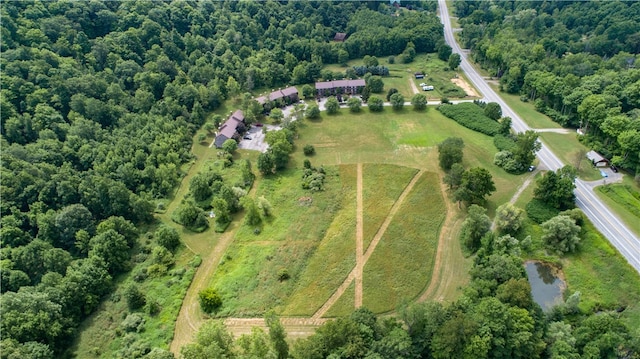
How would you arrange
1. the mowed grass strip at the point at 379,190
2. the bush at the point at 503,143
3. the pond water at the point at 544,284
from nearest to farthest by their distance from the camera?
the pond water at the point at 544,284, the mowed grass strip at the point at 379,190, the bush at the point at 503,143

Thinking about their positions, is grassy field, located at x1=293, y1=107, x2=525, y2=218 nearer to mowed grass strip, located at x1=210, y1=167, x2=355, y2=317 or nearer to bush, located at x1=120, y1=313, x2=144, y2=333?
mowed grass strip, located at x1=210, y1=167, x2=355, y2=317

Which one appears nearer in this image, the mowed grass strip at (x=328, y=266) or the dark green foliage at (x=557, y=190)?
the mowed grass strip at (x=328, y=266)

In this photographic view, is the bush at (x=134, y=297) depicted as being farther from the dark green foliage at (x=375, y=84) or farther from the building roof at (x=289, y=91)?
the dark green foliage at (x=375, y=84)

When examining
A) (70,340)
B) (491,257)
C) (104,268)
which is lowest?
(70,340)

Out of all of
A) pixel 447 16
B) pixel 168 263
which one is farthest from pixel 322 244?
pixel 447 16

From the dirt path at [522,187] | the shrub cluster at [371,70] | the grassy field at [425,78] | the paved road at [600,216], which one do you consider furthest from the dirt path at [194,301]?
the shrub cluster at [371,70]

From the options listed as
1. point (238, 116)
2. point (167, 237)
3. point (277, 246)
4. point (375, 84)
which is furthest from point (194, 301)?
point (375, 84)

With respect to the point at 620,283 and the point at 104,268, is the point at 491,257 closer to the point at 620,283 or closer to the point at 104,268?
the point at 620,283
